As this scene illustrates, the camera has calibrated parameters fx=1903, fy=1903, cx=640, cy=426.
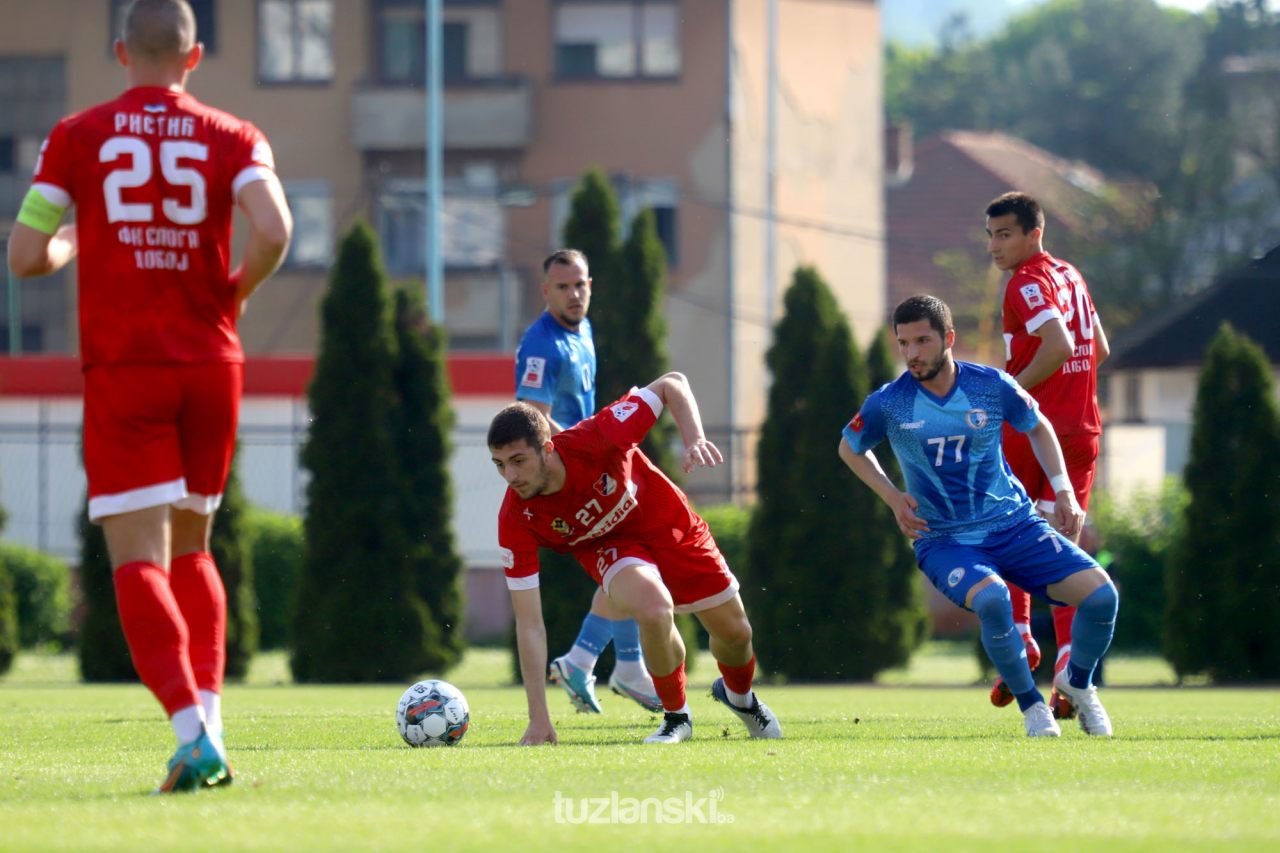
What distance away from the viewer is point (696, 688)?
15.2 m

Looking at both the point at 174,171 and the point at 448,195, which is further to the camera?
the point at 448,195

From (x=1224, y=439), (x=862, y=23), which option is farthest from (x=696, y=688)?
(x=862, y=23)

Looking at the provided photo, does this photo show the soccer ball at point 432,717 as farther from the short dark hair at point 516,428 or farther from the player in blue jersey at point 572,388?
the player in blue jersey at point 572,388

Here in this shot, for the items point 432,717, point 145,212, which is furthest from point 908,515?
point 145,212

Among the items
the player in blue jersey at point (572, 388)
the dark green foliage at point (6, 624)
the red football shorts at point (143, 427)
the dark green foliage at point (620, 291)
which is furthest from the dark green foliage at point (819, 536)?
the red football shorts at point (143, 427)

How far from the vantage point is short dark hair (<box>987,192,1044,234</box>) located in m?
9.51

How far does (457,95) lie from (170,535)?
31538mm

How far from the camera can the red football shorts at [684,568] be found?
803cm

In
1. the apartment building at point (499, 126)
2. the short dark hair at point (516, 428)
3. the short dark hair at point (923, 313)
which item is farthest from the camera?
the apartment building at point (499, 126)

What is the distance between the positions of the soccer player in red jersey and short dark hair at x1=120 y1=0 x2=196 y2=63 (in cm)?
199

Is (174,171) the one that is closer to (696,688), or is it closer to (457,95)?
(696,688)

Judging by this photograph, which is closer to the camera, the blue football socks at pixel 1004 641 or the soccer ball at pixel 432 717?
the soccer ball at pixel 432 717

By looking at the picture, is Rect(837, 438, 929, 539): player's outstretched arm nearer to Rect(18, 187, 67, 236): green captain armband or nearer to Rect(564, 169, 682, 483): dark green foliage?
Rect(18, 187, 67, 236): green captain armband

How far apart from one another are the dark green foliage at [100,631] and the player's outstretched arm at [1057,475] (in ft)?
39.0
